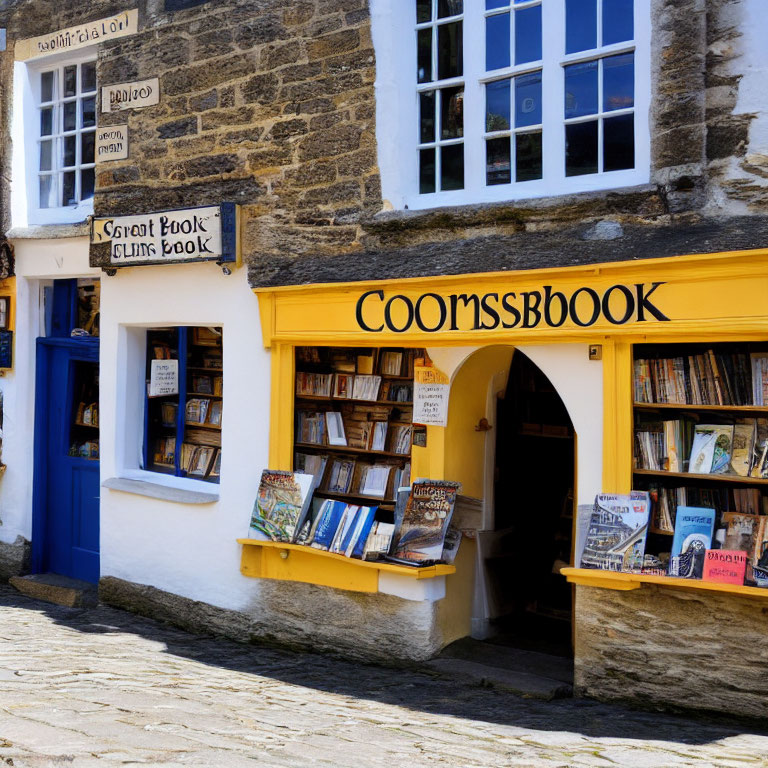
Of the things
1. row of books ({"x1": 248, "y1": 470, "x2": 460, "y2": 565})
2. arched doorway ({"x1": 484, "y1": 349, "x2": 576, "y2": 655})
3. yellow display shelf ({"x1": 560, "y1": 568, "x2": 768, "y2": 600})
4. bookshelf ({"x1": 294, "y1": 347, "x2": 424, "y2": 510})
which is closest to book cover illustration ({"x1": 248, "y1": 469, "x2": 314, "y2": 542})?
row of books ({"x1": 248, "y1": 470, "x2": 460, "y2": 565})

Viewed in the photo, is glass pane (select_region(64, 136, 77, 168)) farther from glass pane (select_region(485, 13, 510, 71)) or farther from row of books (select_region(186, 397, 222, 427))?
glass pane (select_region(485, 13, 510, 71))

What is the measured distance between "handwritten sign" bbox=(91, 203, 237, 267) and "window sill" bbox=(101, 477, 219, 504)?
1.83 meters

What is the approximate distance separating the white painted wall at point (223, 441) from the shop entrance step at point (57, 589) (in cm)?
36

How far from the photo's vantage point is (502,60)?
21.3 feet

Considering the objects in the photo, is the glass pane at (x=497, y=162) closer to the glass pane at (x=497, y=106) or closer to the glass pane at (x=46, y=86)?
the glass pane at (x=497, y=106)

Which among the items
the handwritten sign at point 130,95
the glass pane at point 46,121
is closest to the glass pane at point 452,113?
the handwritten sign at point 130,95

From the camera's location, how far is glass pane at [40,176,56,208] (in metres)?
9.32

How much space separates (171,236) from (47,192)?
7.55ft

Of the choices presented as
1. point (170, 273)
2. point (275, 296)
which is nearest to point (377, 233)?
point (275, 296)

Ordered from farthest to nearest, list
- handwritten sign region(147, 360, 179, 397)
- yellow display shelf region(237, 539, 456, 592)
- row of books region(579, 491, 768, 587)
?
handwritten sign region(147, 360, 179, 397) → yellow display shelf region(237, 539, 456, 592) → row of books region(579, 491, 768, 587)

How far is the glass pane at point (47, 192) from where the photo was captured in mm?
9317

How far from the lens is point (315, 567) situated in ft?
23.3

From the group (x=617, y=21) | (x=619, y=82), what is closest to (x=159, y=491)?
(x=619, y=82)

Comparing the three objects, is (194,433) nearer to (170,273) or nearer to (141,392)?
(141,392)
